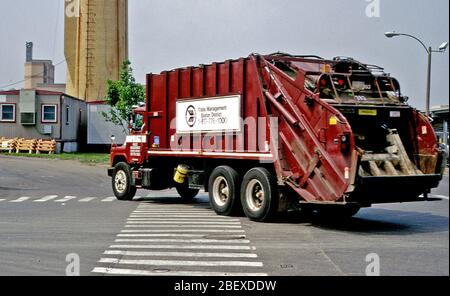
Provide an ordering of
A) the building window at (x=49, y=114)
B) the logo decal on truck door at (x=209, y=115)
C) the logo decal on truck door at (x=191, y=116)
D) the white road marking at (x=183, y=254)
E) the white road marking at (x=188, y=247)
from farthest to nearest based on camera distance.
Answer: the building window at (x=49, y=114) < the logo decal on truck door at (x=191, y=116) < the logo decal on truck door at (x=209, y=115) < the white road marking at (x=188, y=247) < the white road marking at (x=183, y=254)

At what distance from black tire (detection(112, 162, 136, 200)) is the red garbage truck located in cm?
299

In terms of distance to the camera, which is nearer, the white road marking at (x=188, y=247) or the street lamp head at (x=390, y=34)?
the street lamp head at (x=390, y=34)

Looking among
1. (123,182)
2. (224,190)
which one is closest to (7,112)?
(123,182)

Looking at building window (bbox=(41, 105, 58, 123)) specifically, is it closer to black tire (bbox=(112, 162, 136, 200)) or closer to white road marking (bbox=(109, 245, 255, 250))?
black tire (bbox=(112, 162, 136, 200))

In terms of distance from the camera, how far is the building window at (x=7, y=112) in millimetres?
44875

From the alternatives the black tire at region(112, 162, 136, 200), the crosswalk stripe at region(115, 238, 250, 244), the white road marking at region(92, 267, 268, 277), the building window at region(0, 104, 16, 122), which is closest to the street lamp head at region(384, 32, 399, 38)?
the white road marking at region(92, 267, 268, 277)

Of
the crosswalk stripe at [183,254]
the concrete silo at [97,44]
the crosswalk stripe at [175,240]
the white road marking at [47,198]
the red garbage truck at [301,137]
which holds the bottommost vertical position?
the white road marking at [47,198]

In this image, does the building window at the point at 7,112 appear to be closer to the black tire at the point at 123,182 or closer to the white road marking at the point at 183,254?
the black tire at the point at 123,182

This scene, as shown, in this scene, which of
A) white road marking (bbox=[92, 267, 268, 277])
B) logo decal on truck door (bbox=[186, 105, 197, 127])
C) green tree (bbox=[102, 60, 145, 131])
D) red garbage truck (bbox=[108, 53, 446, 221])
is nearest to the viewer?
white road marking (bbox=[92, 267, 268, 277])

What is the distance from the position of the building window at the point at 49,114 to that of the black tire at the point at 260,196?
33393 mm

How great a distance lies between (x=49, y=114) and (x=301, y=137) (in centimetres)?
3523

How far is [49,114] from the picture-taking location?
147ft

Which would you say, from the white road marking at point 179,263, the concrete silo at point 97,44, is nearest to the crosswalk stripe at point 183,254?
the white road marking at point 179,263

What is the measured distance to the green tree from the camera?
43287 mm
